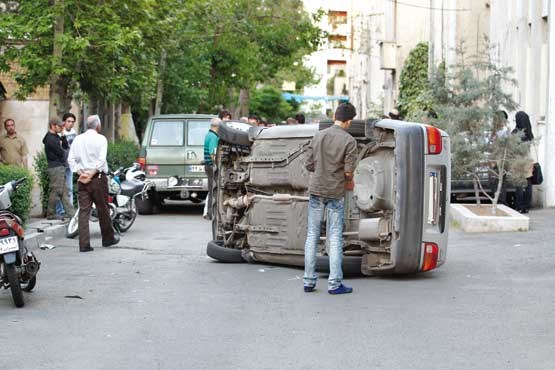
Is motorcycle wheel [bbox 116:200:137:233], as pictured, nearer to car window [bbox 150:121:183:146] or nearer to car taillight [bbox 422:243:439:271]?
car window [bbox 150:121:183:146]

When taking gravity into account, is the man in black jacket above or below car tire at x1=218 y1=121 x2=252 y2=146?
below

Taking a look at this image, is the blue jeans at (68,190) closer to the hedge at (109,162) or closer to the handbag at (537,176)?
the hedge at (109,162)

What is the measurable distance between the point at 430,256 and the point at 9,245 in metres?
4.30

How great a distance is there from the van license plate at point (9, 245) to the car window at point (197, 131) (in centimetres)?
1355

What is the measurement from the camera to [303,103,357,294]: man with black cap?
34.1 feet

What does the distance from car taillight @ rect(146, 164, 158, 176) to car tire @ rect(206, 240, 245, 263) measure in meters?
9.67

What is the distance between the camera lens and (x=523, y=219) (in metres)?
16.1

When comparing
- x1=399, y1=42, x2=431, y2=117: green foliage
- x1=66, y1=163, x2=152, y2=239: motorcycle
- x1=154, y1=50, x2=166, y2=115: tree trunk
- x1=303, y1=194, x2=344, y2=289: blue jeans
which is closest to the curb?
x1=66, y1=163, x2=152, y2=239: motorcycle

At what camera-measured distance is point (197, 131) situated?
77.1 feet

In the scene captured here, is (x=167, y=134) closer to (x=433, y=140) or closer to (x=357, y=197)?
(x=357, y=197)

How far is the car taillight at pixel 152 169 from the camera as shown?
22.8 metres

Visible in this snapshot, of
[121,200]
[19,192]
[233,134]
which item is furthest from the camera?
[121,200]

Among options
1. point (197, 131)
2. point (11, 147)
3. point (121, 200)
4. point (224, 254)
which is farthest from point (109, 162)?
point (224, 254)

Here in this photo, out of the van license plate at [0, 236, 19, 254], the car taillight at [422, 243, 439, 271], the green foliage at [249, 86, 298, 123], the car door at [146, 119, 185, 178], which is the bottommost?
the car taillight at [422, 243, 439, 271]
